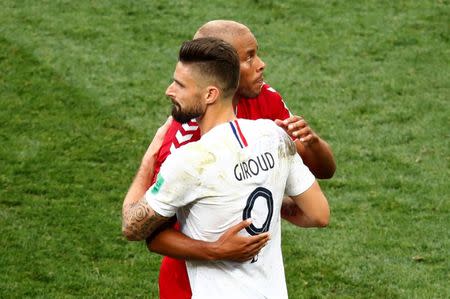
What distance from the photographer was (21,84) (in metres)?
11.4

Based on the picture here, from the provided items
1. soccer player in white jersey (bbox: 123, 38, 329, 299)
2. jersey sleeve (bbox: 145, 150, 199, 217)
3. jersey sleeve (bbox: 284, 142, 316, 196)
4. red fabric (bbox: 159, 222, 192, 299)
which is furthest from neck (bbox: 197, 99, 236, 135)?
red fabric (bbox: 159, 222, 192, 299)

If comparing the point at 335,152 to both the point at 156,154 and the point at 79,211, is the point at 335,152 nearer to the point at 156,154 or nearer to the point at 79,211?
the point at 79,211

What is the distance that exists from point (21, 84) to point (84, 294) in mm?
4452

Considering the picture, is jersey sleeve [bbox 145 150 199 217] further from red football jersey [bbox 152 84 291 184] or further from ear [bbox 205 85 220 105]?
red football jersey [bbox 152 84 291 184]

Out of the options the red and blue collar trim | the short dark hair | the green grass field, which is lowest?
the green grass field

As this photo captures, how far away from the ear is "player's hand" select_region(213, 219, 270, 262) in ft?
1.69

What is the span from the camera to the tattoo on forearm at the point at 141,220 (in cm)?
435

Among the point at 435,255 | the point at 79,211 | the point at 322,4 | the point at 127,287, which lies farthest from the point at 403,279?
the point at 322,4

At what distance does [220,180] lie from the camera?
4.25 m

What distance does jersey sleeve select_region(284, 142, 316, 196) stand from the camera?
447 cm

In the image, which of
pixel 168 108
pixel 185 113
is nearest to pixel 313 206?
pixel 185 113

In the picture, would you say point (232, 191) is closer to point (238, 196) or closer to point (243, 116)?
point (238, 196)

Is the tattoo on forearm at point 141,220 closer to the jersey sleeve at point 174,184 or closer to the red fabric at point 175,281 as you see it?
the jersey sleeve at point 174,184

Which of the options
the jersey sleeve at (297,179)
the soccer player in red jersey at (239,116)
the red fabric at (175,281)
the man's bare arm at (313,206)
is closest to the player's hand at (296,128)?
the soccer player in red jersey at (239,116)
